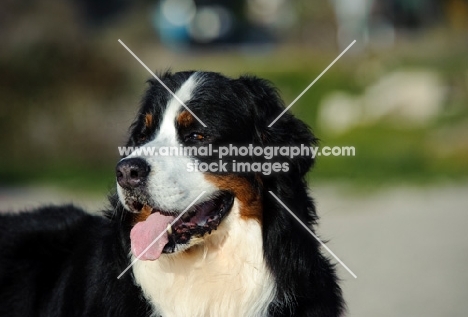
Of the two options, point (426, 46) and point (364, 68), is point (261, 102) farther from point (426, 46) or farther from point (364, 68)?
point (426, 46)

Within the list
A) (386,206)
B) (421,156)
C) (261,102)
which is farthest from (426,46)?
(261,102)

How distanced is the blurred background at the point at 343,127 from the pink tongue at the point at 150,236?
11.0 feet

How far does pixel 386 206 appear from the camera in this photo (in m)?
12.1

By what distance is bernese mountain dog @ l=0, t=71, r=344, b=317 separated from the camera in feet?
13.8

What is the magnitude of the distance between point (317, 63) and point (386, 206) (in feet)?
26.5

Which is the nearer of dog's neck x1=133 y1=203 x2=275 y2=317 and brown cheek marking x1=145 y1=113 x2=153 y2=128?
dog's neck x1=133 y1=203 x2=275 y2=317

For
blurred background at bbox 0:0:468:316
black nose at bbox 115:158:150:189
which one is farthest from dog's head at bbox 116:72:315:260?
blurred background at bbox 0:0:468:316

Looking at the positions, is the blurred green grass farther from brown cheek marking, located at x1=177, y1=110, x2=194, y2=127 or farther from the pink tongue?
the pink tongue

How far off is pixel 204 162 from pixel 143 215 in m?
0.41

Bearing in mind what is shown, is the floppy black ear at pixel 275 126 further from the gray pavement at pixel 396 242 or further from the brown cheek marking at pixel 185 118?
the gray pavement at pixel 396 242

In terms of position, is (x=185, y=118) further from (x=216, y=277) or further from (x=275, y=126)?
(x=216, y=277)

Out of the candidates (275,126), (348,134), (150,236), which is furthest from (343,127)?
(150,236)

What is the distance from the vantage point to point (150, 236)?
421cm

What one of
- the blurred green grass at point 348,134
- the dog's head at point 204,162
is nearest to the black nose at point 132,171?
the dog's head at point 204,162
